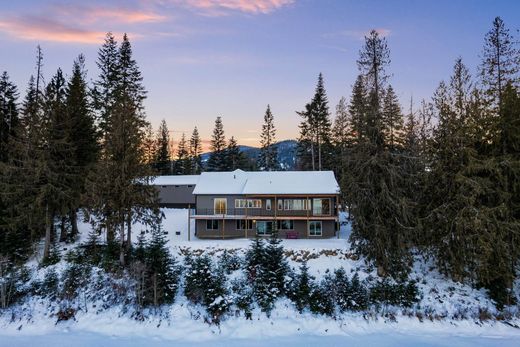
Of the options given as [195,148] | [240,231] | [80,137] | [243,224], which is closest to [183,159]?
[195,148]

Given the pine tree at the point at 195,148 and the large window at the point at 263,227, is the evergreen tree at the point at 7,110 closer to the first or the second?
the large window at the point at 263,227

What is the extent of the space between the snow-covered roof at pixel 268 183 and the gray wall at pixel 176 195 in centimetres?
1006

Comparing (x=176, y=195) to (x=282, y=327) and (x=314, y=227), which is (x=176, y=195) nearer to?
(x=314, y=227)

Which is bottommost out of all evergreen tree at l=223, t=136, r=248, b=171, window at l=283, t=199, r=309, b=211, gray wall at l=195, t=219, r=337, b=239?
gray wall at l=195, t=219, r=337, b=239

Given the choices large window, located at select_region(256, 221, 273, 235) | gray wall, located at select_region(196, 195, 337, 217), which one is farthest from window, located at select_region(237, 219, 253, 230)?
gray wall, located at select_region(196, 195, 337, 217)

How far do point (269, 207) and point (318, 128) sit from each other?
15819mm

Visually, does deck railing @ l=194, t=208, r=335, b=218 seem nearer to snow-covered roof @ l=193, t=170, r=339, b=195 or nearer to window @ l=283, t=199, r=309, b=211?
window @ l=283, t=199, r=309, b=211

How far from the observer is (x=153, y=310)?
602 inches

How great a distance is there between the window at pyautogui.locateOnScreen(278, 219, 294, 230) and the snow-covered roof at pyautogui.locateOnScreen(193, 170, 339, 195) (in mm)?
2804

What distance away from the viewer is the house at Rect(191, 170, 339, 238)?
2712 centimetres

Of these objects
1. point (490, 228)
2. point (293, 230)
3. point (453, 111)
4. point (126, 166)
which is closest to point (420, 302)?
point (490, 228)

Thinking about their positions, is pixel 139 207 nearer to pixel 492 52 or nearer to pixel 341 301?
pixel 341 301

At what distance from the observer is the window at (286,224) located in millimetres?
27797

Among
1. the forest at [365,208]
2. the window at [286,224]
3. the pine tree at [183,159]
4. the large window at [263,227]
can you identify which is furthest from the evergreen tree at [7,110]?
the pine tree at [183,159]
